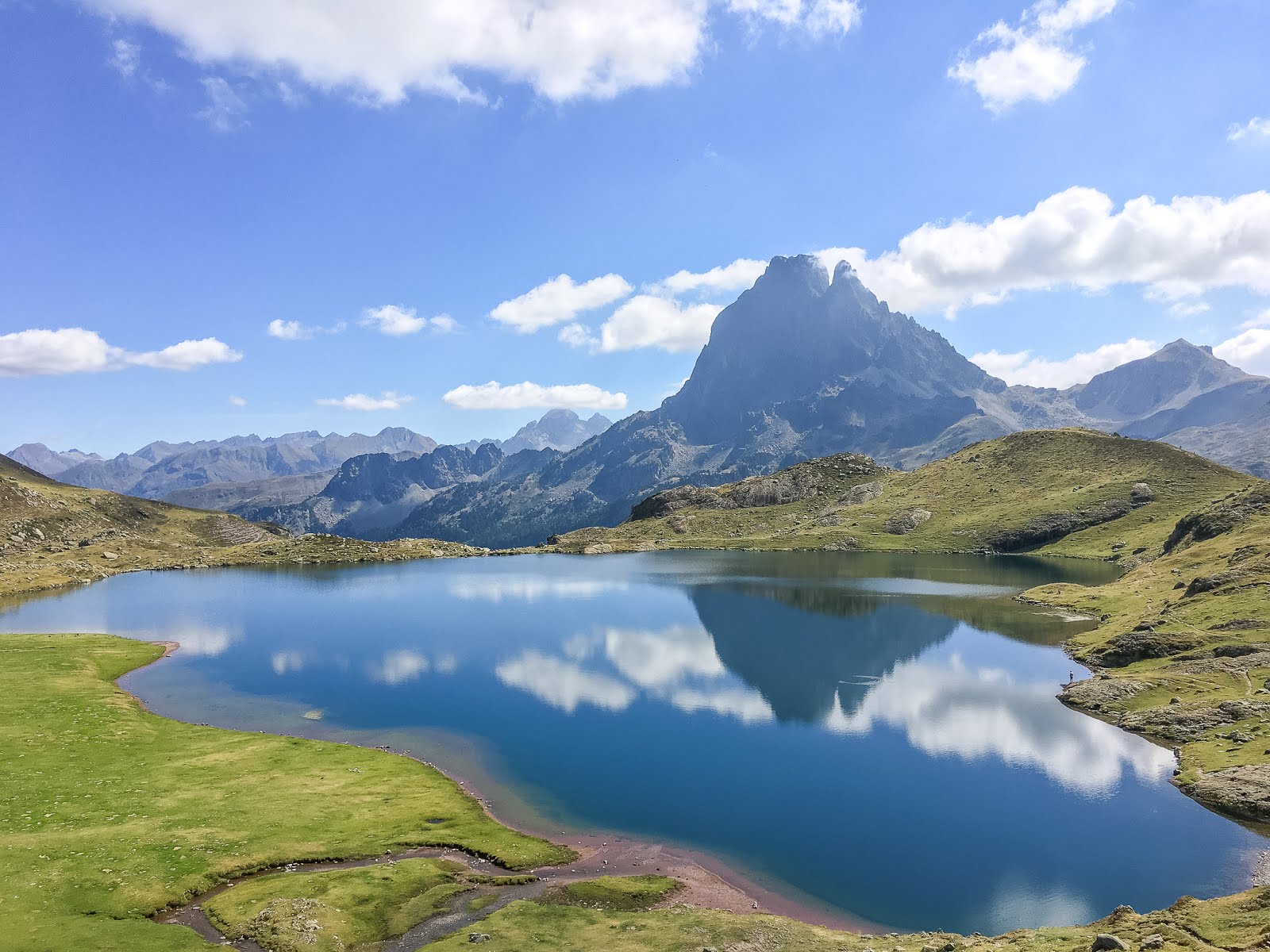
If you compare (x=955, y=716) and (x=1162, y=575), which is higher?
(x=1162, y=575)

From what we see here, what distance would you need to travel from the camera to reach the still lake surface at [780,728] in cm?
4769

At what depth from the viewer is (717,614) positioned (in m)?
147

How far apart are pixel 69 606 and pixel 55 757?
12961 centimetres

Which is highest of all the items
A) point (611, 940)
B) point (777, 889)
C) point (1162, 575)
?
point (1162, 575)

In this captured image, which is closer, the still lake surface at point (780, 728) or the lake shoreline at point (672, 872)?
the lake shoreline at point (672, 872)

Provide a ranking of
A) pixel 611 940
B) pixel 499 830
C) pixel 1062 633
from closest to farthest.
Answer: pixel 611 940, pixel 499 830, pixel 1062 633

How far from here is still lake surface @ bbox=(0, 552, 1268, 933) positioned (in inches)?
1877

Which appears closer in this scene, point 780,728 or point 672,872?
point 672,872

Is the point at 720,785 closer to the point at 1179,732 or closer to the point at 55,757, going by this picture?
the point at 1179,732

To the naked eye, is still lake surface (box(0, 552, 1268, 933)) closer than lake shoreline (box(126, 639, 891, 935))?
No

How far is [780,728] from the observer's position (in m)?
77.1

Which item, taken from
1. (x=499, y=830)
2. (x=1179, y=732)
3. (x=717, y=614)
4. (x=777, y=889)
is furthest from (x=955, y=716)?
(x=717, y=614)

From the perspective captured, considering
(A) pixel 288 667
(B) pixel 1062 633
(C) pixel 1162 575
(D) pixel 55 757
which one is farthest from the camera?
(C) pixel 1162 575

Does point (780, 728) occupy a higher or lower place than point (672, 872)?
higher
